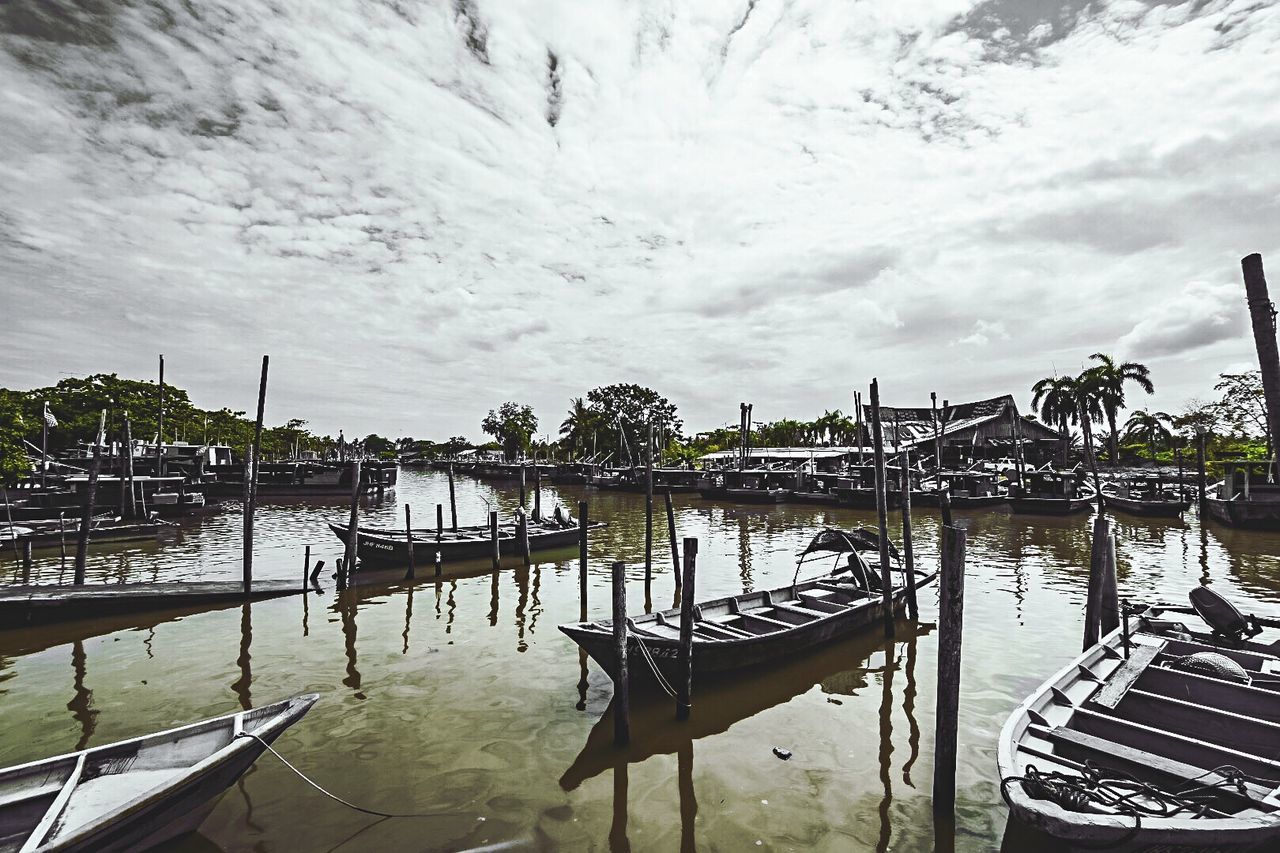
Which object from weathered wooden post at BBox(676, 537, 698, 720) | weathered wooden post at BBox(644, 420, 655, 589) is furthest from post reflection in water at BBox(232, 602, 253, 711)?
weathered wooden post at BBox(644, 420, 655, 589)

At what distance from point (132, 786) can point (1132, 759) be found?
9373 millimetres

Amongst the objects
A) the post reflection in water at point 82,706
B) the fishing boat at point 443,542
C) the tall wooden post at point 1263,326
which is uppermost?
the tall wooden post at point 1263,326

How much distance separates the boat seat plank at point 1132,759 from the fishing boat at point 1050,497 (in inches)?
1404

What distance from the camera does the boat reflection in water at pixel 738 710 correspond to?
757 cm

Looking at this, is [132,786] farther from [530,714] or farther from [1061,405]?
[1061,405]

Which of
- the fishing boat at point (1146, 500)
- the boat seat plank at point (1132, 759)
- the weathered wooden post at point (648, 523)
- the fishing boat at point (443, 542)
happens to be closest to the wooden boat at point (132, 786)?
the boat seat plank at point (1132, 759)

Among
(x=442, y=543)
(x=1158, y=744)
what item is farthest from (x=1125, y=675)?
(x=442, y=543)

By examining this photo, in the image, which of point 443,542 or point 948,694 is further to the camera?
point 443,542

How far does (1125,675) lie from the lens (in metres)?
7.98

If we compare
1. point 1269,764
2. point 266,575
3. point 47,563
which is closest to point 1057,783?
point 1269,764

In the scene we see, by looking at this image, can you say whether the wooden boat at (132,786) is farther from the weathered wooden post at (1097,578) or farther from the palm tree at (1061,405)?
the palm tree at (1061,405)

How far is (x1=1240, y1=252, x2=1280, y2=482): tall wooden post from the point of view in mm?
6535

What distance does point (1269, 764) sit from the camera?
5656 millimetres

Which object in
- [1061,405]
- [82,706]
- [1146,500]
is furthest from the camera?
[1061,405]
